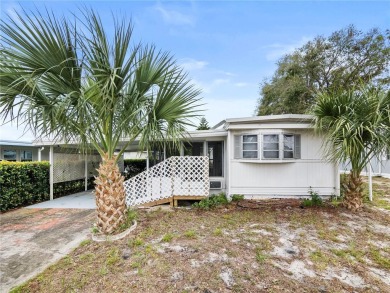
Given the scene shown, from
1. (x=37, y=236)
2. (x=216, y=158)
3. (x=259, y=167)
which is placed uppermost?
(x=216, y=158)

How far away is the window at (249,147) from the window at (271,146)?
298 mm

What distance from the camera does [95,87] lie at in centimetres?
372

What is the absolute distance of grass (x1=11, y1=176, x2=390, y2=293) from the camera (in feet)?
10.6

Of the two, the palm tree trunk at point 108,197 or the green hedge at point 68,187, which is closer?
the palm tree trunk at point 108,197

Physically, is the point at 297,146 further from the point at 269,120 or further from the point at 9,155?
the point at 9,155

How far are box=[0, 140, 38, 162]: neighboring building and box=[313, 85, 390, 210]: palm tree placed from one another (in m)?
16.0

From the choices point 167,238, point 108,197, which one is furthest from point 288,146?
point 108,197

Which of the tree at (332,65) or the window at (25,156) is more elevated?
the tree at (332,65)

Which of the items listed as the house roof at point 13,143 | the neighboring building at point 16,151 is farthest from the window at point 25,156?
the house roof at point 13,143

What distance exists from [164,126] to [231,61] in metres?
8.81

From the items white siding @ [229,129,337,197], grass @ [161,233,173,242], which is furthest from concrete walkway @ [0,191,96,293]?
white siding @ [229,129,337,197]

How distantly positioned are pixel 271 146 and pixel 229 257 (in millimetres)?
4438

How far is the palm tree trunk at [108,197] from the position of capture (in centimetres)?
455

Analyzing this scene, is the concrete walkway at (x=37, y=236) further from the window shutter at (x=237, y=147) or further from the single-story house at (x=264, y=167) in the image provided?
the window shutter at (x=237, y=147)
